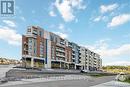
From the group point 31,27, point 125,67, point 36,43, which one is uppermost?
point 31,27

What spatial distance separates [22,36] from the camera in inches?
4008

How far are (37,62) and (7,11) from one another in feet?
235

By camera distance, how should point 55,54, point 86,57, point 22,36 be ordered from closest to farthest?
point 22,36 → point 55,54 → point 86,57

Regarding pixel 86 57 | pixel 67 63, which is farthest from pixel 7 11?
pixel 86 57

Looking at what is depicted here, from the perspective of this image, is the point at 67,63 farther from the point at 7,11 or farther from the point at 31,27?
the point at 7,11

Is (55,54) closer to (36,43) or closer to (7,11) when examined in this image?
(36,43)

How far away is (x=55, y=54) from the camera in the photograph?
122m

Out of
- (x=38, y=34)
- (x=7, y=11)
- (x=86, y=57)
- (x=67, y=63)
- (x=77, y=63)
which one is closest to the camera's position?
(x=7, y=11)

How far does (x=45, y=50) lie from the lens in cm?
11356

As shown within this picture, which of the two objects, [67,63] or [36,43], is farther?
[67,63]

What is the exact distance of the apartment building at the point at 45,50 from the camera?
4008 inches

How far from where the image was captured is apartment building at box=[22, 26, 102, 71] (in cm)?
10181

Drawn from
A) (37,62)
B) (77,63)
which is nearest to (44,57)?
(37,62)

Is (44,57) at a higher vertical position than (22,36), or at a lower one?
lower
